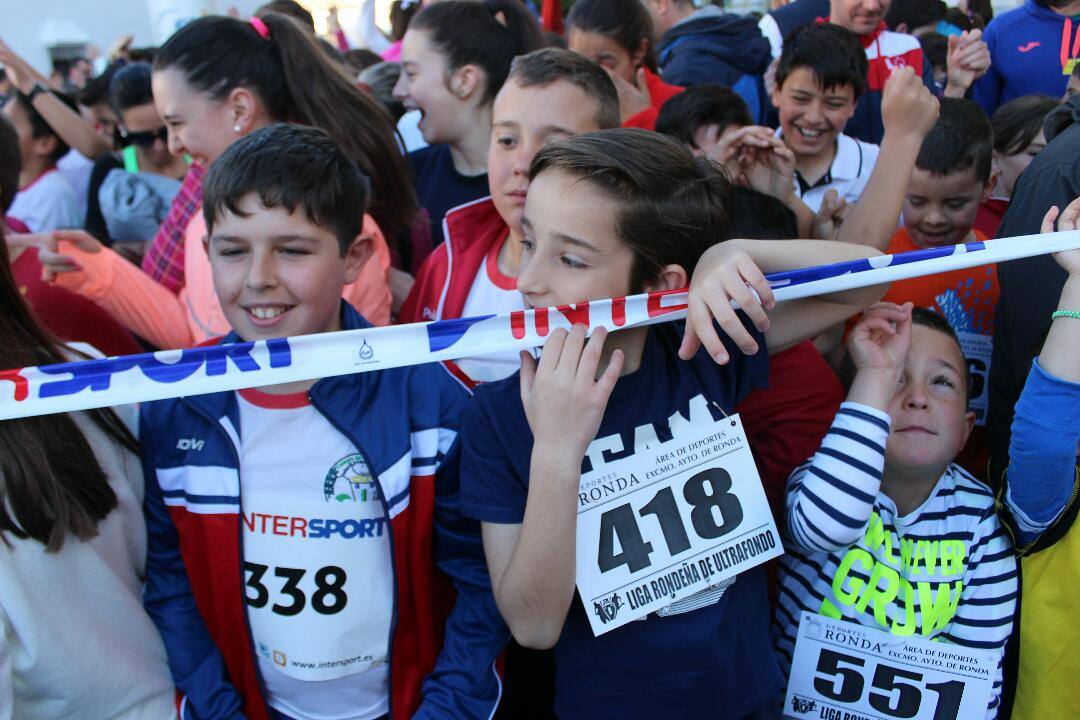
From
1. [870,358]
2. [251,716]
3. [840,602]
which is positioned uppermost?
[870,358]

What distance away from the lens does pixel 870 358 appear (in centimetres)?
202

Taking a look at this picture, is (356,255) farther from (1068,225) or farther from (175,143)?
(1068,225)

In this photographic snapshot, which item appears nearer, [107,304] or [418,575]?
[418,575]

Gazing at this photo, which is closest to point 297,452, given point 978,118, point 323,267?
point 323,267

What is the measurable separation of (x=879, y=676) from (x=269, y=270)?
169 cm

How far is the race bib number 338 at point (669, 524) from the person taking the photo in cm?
177

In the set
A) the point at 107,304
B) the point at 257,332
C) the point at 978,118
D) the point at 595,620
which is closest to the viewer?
the point at 595,620

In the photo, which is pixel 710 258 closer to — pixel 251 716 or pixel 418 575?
pixel 418 575

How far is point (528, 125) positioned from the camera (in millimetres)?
2580

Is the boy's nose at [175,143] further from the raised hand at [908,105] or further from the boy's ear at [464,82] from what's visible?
the raised hand at [908,105]

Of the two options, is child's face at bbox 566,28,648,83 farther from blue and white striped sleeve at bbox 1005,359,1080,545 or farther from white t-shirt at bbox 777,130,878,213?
blue and white striped sleeve at bbox 1005,359,1080,545

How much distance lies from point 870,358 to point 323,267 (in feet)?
4.30

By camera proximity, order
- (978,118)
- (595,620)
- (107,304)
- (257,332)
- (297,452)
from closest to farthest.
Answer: (595,620)
(297,452)
(257,332)
(107,304)
(978,118)

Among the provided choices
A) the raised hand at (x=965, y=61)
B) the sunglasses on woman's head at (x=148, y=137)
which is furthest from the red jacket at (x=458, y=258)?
the sunglasses on woman's head at (x=148, y=137)
